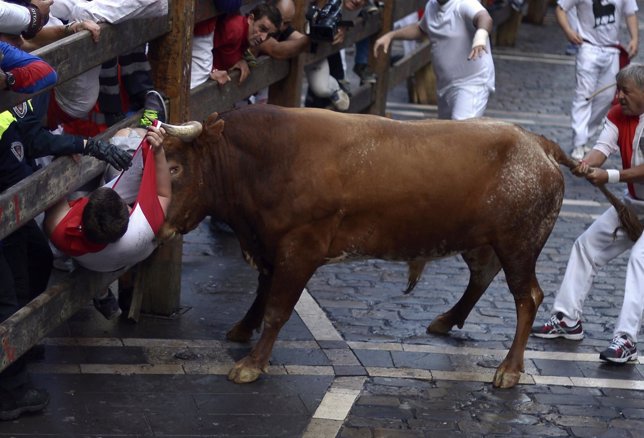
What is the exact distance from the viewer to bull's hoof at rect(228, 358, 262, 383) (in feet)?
21.1

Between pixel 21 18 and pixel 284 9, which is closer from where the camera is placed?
pixel 21 18

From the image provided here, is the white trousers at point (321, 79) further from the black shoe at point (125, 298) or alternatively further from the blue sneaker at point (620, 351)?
the blue sneaker at point (620, 351)

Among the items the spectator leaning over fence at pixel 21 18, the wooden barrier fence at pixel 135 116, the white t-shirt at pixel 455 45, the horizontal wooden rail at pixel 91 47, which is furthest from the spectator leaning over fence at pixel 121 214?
the white t-shirt at pixel 455 45

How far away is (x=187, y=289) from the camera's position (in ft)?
26.2

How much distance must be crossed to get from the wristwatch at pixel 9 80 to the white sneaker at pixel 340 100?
17.5ft

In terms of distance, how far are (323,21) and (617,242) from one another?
2856mm

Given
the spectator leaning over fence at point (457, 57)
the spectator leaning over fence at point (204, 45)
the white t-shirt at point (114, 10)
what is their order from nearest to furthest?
the white t-shirt at point (114, 10) < the spectator leaning over fence at point (204, 45) < the spectator leaning over fence at point (457, 57)

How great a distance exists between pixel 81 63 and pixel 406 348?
8.60ft

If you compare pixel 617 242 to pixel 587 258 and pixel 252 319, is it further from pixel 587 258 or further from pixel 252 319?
pixel 252 319

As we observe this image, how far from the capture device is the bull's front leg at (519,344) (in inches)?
262

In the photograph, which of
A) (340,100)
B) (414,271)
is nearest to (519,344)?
(414,271)

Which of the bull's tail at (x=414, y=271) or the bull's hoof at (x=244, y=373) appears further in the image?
the bull's tail at (x=414, y=271)

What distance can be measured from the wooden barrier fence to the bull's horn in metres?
0.33

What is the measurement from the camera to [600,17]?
1223cm
